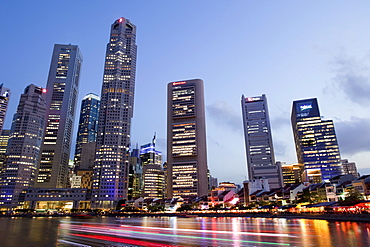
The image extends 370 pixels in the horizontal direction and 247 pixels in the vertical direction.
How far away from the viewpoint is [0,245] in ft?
114

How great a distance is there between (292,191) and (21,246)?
434 feet

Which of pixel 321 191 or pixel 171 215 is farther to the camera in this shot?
pixel 171 215

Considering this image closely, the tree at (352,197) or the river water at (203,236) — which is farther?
the tree at (352,197)

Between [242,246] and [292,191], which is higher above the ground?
[292,191]

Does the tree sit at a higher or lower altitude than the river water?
higher

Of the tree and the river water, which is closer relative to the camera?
the river water

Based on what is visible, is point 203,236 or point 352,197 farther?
point 352,197

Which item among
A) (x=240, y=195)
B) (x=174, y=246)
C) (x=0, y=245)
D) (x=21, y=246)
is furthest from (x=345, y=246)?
(x=240, y=195)

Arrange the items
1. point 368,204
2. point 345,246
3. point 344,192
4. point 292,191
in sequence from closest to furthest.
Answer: point 345,246
point 368,204
point 344,192
point 292,191

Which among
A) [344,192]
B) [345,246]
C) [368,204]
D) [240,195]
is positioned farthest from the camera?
[240,195]

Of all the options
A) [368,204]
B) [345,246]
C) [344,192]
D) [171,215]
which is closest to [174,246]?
[345,246]

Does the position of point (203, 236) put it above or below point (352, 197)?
below

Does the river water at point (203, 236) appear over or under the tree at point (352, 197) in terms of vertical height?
under

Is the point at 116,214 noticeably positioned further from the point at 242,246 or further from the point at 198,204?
the point at 242,246
